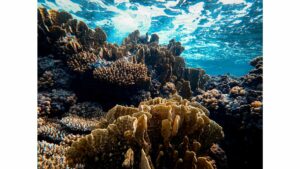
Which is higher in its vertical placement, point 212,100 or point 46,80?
point 46,80

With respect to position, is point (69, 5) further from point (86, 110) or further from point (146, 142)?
point (146, 142)

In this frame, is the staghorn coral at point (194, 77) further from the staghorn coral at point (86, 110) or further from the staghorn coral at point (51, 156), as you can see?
the staghorn coral at point (51, 156)

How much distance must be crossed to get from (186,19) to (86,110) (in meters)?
7.47

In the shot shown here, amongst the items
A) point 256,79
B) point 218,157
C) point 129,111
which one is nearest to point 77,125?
point 129,111

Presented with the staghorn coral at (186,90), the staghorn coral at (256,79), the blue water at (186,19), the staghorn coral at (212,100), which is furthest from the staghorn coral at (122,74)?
the blue water at (186,19)

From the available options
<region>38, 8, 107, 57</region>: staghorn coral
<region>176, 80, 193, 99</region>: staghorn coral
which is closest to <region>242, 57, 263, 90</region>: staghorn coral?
<region>176, 80, 193, 99</region>: staghorn coral

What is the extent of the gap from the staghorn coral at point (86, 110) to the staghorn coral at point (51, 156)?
1337mm

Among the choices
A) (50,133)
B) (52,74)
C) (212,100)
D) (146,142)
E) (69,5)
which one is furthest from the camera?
(69,5)

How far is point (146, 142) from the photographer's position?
2.31 meters

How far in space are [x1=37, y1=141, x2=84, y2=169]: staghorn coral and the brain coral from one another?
143 millimetres

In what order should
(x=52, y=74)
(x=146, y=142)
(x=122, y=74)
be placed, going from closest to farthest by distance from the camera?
(x=146, y=142) → (x=122, y=74) → (x=52, y=74)

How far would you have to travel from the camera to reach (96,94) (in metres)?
4.75
